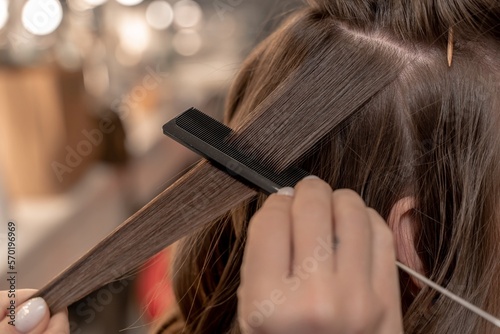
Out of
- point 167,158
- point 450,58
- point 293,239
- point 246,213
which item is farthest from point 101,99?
point 293,239

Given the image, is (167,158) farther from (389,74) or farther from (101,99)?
(389,74)

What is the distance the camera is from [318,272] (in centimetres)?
38

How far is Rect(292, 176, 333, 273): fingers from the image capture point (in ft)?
1.26

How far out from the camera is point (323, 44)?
23.1 inches

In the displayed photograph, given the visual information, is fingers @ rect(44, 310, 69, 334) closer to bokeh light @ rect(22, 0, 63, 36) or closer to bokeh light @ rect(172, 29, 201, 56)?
bokeh light @ rect(22, 0, 63, 36)

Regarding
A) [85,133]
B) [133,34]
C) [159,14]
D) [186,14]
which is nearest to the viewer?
[85,133]

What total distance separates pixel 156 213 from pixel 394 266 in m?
0.20

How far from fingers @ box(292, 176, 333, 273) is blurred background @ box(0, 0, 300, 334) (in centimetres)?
45

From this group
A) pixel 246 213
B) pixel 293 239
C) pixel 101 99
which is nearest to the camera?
pixel 293 239

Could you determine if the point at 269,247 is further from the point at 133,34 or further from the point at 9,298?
the point at 133,34

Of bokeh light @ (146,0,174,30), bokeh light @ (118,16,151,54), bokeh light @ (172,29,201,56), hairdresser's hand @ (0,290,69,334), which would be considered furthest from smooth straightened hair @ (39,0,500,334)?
bokeh light @ (172,29,201,56)

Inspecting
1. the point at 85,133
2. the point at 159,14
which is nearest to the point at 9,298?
the point at 85,133

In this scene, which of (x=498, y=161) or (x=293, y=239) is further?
(x=498, y=161)

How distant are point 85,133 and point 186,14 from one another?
50.0 inches
